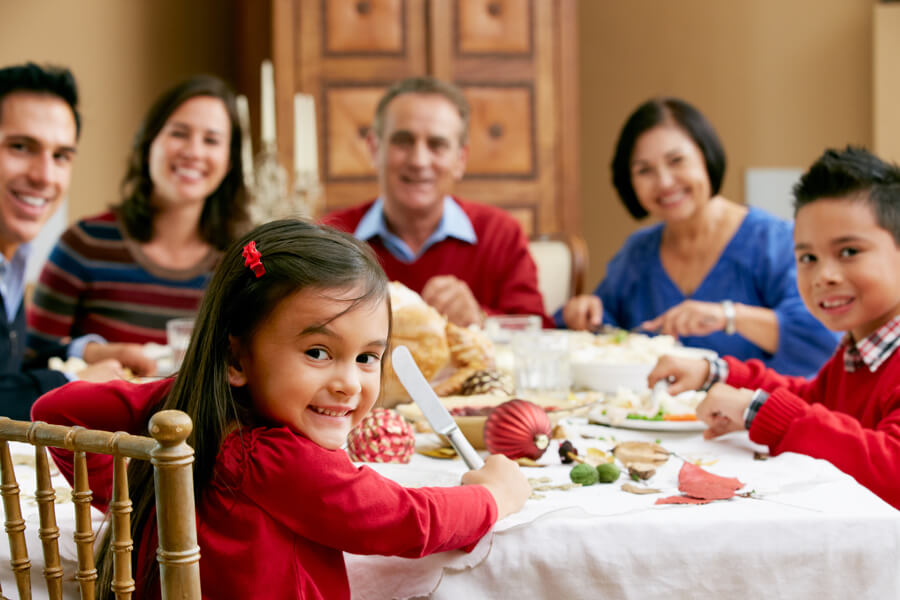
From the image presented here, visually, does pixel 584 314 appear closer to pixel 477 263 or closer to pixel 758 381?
pixel 477 263

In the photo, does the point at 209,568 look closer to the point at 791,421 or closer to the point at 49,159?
the point at 791,421

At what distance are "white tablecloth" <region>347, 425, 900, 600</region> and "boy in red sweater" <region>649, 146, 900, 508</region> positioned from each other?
0.85 feet

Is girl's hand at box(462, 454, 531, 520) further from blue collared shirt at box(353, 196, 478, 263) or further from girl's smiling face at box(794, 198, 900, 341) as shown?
blue collared shirt at box(353, 196, 478, 263)

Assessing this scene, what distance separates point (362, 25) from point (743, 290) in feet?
7.07

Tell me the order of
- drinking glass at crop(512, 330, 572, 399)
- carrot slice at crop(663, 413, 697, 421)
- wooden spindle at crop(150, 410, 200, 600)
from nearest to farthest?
wooden spindle at crop(150, 410, 200, 600)
carrot slice at crop(663, 413, 697, 421)
drinking glass at crop(512, 330, 572, 399)

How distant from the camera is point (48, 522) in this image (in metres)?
0.74

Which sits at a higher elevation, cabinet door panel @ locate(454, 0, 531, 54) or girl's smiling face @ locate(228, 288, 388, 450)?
cabinet door panel @ locate(454, 0, 531, 54)

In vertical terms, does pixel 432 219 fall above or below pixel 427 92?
below

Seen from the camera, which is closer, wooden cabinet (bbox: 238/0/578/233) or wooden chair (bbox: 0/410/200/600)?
wooden chair (bbox: 0/410/200/600)

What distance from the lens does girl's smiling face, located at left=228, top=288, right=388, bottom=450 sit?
82cm

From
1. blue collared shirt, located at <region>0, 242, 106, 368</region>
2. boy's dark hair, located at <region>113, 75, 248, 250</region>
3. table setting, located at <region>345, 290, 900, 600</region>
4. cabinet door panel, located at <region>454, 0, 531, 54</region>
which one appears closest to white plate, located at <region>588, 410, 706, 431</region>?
table setting, located at <region>345, 290, 900, 600</region>

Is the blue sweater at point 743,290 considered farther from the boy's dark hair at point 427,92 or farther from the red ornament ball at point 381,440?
the red ornament ball at point 381,440

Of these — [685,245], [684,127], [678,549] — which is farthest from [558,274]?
[678,549]

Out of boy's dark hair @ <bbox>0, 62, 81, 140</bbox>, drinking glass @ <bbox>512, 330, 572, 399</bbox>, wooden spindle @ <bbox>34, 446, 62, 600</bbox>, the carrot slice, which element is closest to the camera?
wooden spindle @ <bbox>34, 446, 62, 600</bbox>
